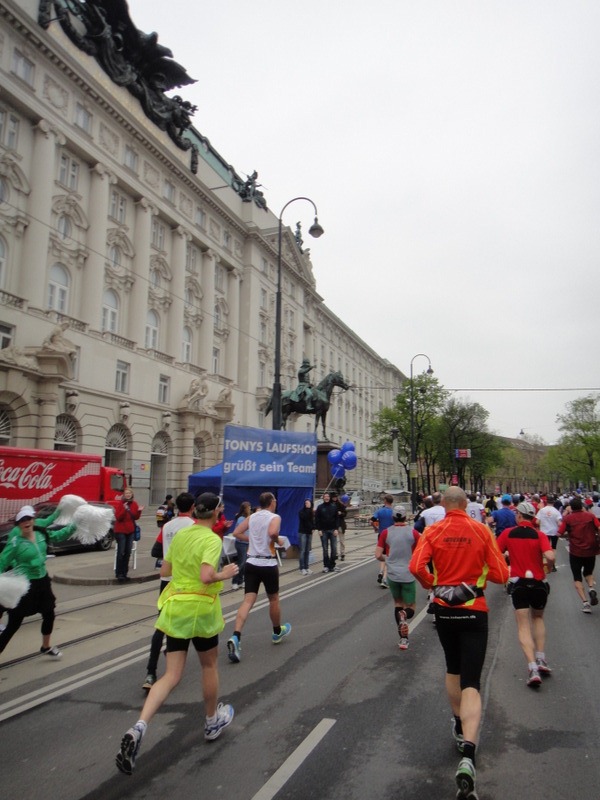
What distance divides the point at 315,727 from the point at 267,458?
33.5 feet

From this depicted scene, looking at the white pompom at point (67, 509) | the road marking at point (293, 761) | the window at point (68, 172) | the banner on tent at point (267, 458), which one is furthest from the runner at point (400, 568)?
the window at point (68, 172)

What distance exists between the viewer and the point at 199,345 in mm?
39219

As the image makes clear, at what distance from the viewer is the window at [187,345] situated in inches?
1488

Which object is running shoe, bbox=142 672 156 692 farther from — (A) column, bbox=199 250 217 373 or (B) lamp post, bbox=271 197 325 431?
(A) column, bbox=199 250 217 373

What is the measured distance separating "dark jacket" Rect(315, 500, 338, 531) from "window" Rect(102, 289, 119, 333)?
69.1 ft

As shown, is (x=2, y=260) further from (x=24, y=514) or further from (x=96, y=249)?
(x=24, y=514)

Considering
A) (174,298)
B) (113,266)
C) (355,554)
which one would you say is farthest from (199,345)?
(355,554)

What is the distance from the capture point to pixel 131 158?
33156 millimetres

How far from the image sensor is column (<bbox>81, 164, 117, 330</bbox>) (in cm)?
2881

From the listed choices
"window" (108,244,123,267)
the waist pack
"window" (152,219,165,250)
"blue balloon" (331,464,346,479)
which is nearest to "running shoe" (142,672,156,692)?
the waist pack

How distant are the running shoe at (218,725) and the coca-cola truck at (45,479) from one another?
12472mm

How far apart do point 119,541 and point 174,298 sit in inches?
1015

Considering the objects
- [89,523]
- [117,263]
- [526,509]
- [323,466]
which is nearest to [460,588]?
[526,509]

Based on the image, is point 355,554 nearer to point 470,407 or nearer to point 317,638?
point 317,638
